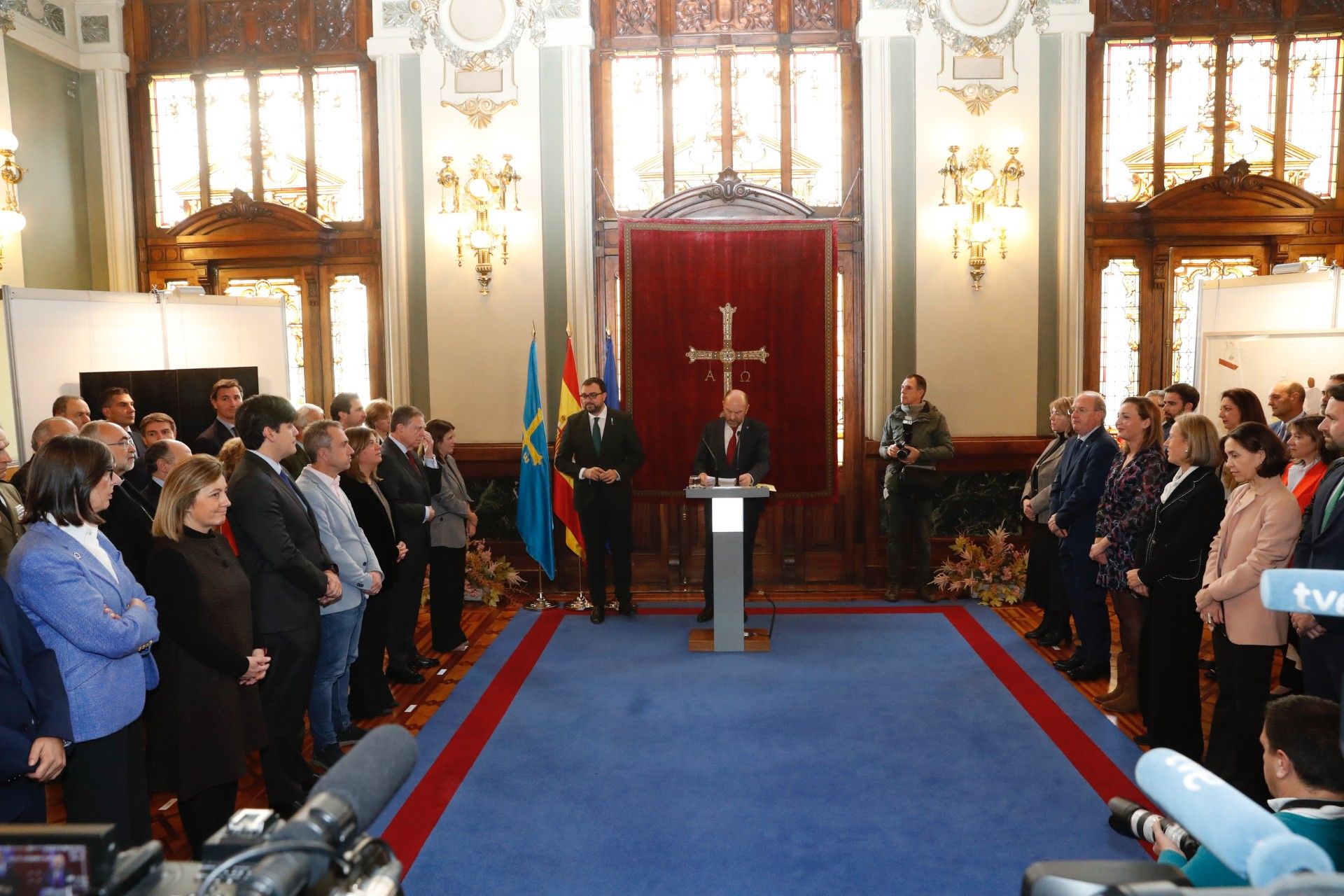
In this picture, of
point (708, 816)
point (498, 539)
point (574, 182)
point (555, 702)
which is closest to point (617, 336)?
point (574, 182)

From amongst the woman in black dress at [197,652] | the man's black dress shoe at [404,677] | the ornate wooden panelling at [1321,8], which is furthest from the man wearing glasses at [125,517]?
the ornate wooden panelling at [1321,8]

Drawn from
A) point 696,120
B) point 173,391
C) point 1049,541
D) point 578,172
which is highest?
point 696,120

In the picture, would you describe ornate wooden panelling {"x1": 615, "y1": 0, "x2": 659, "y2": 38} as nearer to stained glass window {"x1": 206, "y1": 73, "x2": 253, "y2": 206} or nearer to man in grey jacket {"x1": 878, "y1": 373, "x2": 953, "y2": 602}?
stained glass window {"x1": 206, "y1": 73, "x2": 253, "y2": 206}

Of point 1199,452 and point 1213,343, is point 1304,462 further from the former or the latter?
point 1213,343

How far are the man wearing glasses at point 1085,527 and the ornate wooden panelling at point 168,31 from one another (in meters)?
6.72

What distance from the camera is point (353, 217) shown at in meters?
7.41

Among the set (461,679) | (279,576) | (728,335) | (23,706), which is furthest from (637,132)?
(23,706)

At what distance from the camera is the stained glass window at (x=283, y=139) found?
7.41 m

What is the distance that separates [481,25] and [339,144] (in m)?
1.40

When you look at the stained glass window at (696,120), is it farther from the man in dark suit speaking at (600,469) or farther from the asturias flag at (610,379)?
the man in dark suit speaking at (600,469)

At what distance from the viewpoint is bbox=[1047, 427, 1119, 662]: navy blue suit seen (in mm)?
4855

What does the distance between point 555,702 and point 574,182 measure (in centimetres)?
377

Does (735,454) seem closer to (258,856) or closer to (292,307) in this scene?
(292,307)

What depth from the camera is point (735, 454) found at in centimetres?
621
